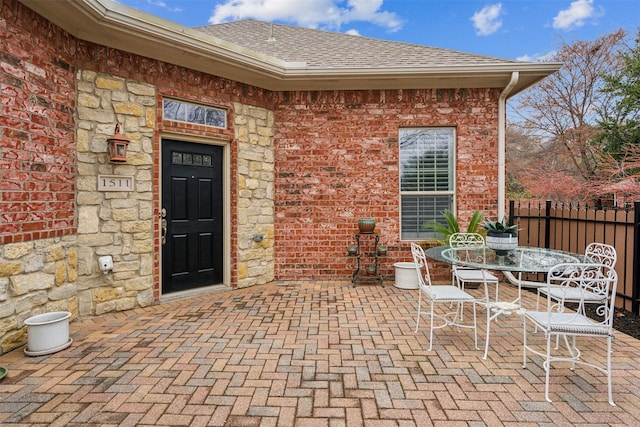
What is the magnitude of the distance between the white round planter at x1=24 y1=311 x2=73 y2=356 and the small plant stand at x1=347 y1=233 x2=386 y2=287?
3443 mm

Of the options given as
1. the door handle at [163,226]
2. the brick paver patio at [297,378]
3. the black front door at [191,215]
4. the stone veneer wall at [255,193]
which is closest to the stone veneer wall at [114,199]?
the door handle at [163,226]

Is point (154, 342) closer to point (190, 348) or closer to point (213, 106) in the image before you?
point (190, 348)

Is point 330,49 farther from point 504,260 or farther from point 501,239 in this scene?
point 504,260

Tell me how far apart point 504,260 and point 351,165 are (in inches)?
112

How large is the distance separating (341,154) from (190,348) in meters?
3.52

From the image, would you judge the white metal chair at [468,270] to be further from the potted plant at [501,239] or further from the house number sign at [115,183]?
the house number sign at [115,183]

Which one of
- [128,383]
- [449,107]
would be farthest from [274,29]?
[128,383]

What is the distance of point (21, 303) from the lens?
119 inches

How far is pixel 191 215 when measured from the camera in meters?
4.60

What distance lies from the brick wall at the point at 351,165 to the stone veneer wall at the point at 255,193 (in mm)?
157

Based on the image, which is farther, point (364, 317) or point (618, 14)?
point (618, 14)

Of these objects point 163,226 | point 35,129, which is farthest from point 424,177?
point 35,129

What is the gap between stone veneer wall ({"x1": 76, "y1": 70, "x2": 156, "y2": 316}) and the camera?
3.71 metres

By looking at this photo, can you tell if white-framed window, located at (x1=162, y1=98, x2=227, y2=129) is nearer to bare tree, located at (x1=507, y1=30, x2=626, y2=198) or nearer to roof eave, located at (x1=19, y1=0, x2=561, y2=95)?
roof eave, located at (x1=19, y1=0, x2=561, y2=95)
